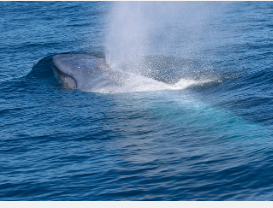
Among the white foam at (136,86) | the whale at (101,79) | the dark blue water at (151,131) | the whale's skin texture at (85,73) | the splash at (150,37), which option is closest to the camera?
the dark blue water at (151,131)

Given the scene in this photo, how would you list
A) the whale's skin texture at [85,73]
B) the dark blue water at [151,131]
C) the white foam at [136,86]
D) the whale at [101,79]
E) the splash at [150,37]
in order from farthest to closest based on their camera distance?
the splash at [150,37] → the whale's skin texture at [85,73] → the whale at [101,79] → the white foam at [136,86] → the dark blue water at [151,131]

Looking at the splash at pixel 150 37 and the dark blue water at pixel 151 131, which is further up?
the splash at pixel 150 37

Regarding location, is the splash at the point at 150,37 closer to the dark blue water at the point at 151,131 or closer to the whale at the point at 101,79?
the whale at the point at 101,79

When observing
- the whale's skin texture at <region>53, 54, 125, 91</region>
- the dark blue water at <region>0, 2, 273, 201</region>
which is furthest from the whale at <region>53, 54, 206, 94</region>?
the dark blue water at <region>0, 2, 273, 201</region>

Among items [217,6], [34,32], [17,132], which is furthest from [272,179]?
[217,6]

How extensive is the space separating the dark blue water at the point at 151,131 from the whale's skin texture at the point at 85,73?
621 mm

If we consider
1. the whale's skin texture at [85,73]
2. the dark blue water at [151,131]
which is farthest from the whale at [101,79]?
the dark blue water at [151,131]

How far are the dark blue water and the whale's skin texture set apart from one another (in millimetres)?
621

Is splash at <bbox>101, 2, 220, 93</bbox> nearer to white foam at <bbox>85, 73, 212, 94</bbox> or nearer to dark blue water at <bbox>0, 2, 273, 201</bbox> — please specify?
white foam at <bbox>85, 73, 212, 94</bbox>

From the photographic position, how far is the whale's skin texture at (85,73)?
18.6 metres

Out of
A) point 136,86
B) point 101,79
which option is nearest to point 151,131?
point 136,86

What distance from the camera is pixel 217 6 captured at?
4228 centimetres

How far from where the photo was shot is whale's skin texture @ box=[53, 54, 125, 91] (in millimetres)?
18609

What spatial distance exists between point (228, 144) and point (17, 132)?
7.53 metres
